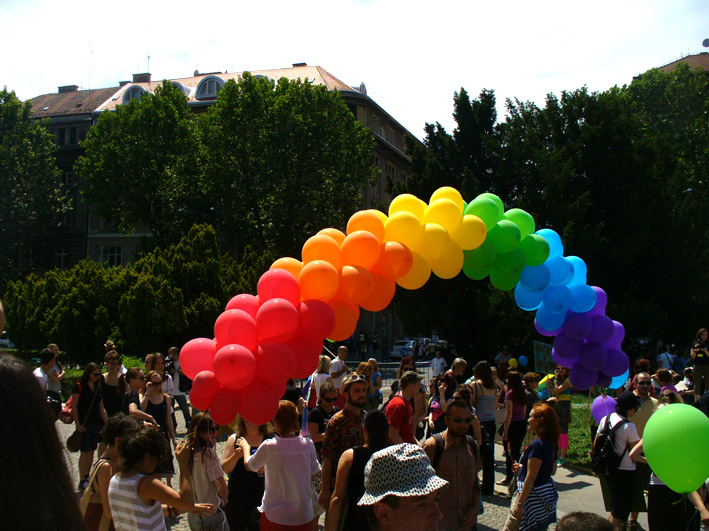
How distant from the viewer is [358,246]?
8.23 m

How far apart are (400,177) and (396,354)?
23559 mm

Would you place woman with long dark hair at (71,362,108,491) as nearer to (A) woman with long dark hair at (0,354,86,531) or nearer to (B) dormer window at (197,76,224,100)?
(A) woman with long dark hair at (0,354,86,531)

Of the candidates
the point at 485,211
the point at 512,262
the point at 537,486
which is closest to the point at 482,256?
the point at 512,262

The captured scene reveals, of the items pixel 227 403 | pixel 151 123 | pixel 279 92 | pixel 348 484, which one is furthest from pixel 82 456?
pixel 151 123

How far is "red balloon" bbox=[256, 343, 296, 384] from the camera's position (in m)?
6.96

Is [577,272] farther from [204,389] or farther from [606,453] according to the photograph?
[204,389]

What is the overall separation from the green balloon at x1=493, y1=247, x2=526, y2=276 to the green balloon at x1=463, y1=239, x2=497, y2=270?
0.20m

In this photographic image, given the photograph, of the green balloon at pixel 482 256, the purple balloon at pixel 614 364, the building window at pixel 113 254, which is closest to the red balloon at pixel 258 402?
the green balloon at pixel 482 256

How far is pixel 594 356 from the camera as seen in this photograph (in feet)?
33.8

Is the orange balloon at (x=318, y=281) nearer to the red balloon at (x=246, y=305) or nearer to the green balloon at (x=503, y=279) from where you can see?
the red balloon at (x=246, y=305)

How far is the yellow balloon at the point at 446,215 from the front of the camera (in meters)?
9.10

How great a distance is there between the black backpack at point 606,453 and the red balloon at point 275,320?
3333 mm

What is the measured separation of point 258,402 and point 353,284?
2.04 meters

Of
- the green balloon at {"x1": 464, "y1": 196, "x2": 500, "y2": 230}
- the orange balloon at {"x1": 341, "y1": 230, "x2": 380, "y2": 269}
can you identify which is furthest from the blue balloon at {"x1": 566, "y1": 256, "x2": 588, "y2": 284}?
the orange balloon at {"x1": 341, "y1": 230, "x2": 380, "y2": 269}
